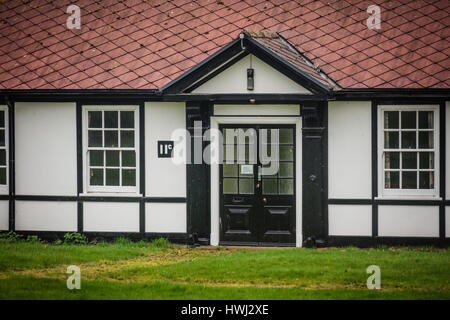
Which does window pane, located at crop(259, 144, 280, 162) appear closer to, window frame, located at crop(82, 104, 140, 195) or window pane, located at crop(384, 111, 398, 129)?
window pane, located at crop(384, 111, 398, 129)

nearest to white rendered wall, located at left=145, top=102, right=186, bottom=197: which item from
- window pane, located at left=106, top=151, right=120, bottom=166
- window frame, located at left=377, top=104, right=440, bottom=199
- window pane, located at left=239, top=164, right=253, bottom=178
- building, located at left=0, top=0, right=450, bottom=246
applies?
building, located at left=0, top=0, right=450, bottom=246

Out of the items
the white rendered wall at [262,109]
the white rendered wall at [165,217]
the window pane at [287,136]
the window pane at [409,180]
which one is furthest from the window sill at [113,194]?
the window pane at [409,180]

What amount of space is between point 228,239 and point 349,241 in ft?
7.62

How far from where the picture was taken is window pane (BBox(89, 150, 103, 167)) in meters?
13.6

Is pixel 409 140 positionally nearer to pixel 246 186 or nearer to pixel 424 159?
A: pixel 424 159

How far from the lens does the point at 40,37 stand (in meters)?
14.9

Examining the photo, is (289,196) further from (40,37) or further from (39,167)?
(40,37)

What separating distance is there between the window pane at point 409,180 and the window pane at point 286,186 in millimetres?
2159

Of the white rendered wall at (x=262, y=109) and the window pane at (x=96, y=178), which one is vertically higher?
the white rendered wall at (x=262, y=109)

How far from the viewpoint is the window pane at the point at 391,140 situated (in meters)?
13.1

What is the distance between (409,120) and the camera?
13.0 m

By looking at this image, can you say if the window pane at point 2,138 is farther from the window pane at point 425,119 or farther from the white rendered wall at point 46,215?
the window pane at point 425,119

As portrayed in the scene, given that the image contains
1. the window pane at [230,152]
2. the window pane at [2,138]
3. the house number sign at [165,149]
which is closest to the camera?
the window pane at [230,152]

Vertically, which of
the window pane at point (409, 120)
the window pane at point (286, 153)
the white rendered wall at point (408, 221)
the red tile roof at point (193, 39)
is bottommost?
the white rendered wall at point (408, 221)
